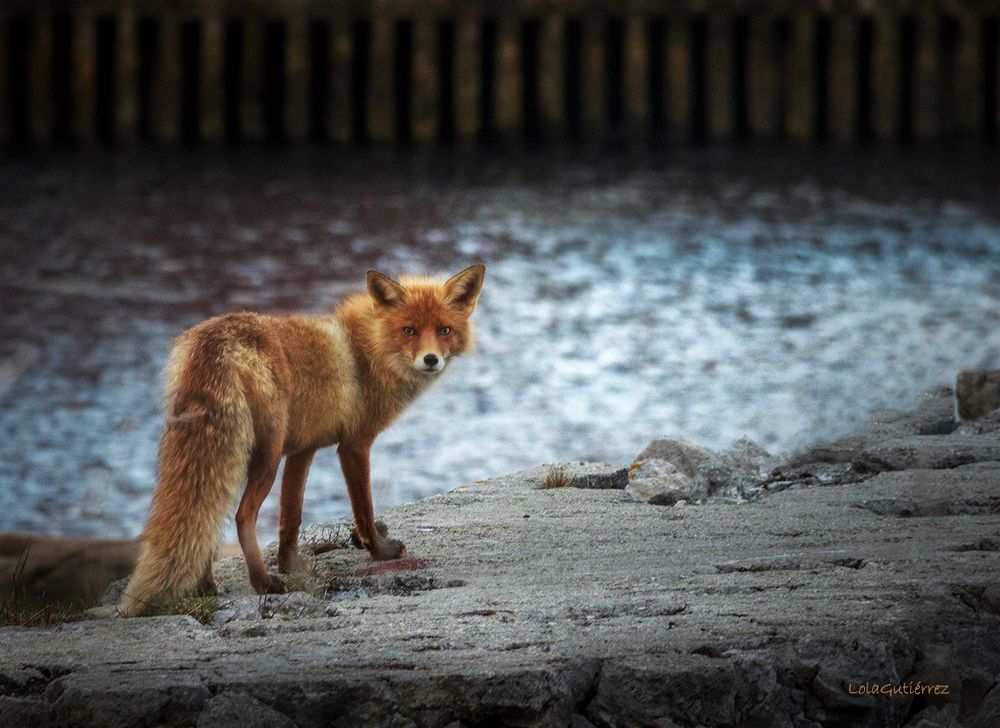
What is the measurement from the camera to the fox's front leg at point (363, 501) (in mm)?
5672

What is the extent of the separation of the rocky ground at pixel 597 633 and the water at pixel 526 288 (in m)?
1.35

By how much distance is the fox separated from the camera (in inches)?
201

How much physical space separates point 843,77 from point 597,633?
53.6ft

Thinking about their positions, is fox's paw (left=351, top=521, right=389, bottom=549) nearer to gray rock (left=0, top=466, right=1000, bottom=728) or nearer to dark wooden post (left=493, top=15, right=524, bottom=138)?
gray rock (left=0, top=466, right=1000, bottom=728)

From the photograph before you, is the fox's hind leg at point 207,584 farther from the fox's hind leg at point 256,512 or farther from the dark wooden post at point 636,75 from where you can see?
the dark wooden post at point 636,75

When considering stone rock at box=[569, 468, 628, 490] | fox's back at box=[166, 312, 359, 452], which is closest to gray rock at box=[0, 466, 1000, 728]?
fox's back at box=[166, 312, 359, 452]

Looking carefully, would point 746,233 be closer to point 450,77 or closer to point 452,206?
point 452,206

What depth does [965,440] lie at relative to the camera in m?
6.77

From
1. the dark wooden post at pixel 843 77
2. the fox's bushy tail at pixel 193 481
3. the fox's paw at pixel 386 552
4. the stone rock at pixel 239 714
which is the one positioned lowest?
the fox's paw at pixel 386 552

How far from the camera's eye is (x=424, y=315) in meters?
5.68

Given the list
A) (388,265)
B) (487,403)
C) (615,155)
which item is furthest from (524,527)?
(615,155)

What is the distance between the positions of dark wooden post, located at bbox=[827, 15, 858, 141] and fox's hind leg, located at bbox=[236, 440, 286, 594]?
15494 mm

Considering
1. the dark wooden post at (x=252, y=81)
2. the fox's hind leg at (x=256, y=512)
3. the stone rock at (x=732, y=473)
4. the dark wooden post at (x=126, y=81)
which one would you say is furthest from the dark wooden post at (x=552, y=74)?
the fox's hind leg at (x=256, y=512)

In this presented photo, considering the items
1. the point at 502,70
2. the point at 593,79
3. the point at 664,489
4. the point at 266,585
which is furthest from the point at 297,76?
the point at 266,585
